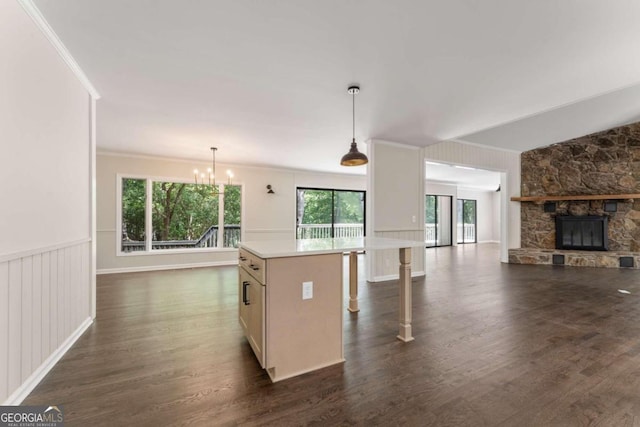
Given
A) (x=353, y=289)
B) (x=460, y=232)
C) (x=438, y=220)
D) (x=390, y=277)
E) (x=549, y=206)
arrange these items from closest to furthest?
1. (x=353, y=289)
2. (x=390, y=277)
3. (x=549, y=206)
4. (x=438, y=220)
5. (x=460, y=232)

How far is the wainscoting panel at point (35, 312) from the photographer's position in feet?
5.36

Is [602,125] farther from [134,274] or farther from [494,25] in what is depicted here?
[134,274]

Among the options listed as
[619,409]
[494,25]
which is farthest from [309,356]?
[494,25]

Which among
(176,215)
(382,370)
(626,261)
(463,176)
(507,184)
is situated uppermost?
(463,176)

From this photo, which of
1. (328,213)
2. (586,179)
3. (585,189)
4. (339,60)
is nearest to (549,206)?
(585,189)

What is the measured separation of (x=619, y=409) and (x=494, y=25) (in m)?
2.63

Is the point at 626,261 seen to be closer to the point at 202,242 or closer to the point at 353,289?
the point at 353,289

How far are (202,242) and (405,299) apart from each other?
17.6 feet

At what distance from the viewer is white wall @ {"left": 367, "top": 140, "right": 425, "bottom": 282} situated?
4.80 m

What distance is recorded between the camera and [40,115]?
6.43ft

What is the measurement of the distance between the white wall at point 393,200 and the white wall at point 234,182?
3213mm

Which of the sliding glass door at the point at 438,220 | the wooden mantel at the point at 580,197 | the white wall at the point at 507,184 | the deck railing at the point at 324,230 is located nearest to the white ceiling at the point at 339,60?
the white wall at the point at 507,184

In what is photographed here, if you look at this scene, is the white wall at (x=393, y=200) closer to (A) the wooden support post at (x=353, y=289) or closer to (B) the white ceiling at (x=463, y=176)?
(A) the wooden support post at (x=353, y=289)

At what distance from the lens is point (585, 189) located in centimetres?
647
